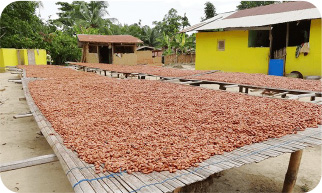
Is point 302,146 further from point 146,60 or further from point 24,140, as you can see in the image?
point 146,60

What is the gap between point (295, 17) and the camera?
32.8ft

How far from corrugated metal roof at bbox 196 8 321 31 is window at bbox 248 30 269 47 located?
670mm

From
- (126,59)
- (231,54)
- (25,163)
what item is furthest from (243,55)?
(25,163)

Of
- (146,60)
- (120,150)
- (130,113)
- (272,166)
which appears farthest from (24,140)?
(146,60)

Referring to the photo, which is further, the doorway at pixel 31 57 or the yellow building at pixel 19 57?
the doorway at pixel 31 57

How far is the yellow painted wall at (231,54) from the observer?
11.7 m

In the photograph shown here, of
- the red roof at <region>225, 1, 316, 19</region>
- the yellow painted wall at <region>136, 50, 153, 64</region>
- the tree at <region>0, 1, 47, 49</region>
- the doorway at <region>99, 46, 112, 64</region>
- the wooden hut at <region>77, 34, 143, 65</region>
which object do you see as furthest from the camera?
the doorway at <region>99, 46, 112, 64</region>

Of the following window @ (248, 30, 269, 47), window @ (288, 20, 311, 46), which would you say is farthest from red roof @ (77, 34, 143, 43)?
window @ (288, 20, 311, 46)

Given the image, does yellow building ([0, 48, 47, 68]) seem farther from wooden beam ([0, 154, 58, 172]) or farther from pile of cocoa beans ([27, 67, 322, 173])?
wooden beam ([0, 154, 58, 172])

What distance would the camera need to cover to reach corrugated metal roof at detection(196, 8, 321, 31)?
32.3 feet

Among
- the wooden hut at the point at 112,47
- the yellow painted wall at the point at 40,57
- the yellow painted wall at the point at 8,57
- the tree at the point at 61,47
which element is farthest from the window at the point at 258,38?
the yellow painted wall at the point at 8,57

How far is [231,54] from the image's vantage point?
12852 mm

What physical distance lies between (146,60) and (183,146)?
65.7 ft

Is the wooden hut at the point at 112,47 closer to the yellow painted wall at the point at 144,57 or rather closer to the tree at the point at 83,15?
the yellow painted wall at the point at 144,57
